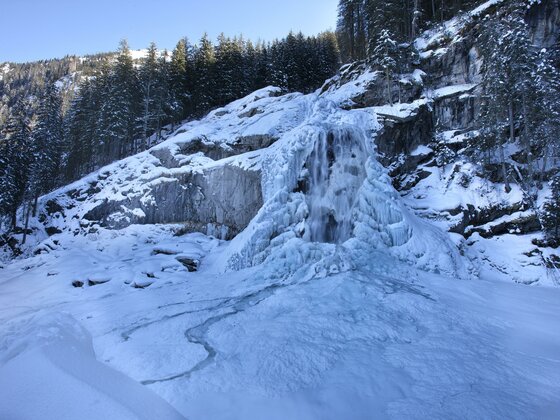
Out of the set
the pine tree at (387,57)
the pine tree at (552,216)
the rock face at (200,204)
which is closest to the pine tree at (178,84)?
the rock face at (200,204)

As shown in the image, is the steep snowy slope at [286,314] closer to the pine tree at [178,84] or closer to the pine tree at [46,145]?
the pine tree at [46,145]

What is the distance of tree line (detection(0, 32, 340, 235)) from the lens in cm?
3081

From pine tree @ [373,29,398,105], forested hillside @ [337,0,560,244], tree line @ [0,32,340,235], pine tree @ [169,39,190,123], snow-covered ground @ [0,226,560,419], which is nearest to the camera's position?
snow-covered ground @ [0,226,560,419]

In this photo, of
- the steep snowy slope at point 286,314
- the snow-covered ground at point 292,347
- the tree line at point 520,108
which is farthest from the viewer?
the tree line at point 520,108

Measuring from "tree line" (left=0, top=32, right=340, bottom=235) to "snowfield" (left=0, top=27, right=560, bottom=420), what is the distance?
15.5m

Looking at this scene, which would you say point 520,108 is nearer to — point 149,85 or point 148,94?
point 148,94

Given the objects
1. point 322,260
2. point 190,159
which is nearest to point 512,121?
point 322,260

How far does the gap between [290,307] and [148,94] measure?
31.0 m

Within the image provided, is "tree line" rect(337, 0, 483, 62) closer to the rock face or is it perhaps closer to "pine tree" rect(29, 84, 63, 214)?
the rock face

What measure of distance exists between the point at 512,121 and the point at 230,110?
18795 millimetres

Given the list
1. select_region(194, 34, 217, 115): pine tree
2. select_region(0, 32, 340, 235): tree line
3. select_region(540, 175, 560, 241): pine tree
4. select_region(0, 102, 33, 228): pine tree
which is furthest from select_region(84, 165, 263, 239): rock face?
select_region(194, 34, 217, 115): pine tree

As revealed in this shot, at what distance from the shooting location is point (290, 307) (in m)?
7.56

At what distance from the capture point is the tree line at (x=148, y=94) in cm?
3081

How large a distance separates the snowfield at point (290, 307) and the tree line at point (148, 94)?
15.5m
